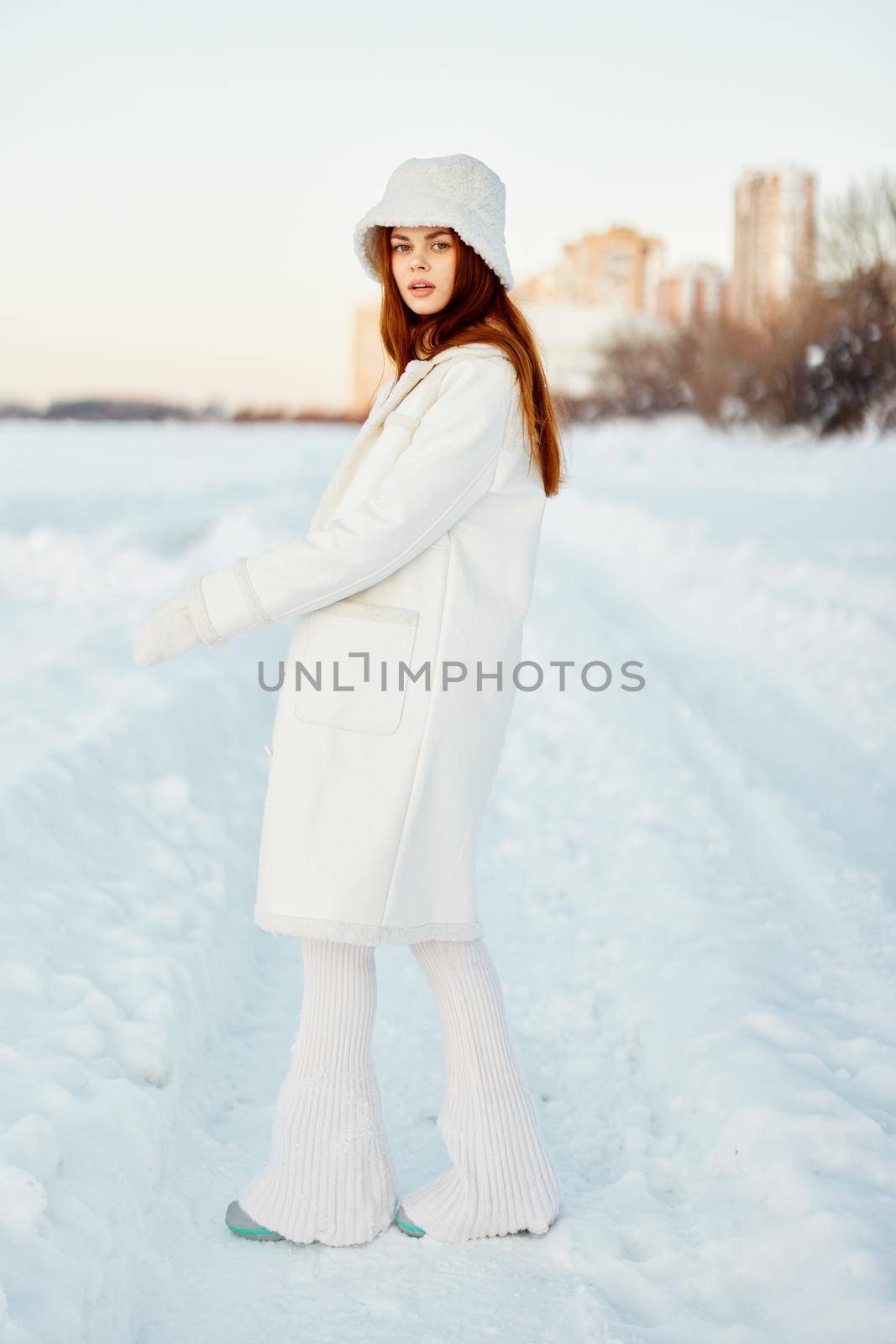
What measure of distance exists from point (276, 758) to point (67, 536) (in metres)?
9.83

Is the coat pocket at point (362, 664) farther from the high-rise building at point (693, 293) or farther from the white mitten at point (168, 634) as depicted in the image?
the high-rise building at point (693, 293)

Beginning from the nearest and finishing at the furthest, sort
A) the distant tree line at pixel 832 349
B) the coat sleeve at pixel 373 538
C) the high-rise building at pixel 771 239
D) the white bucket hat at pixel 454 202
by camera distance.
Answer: the coat sleeve at pixel 373 538 → the white bucket hat at pixel 454 202 → the distant tree line at pixel 832 349 → the high-rise building at pixel 771 239

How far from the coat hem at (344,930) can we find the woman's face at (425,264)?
1.09 meters

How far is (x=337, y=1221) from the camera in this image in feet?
7.19

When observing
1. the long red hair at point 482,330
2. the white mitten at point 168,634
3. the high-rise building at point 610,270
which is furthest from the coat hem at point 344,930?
the high-rise building at point 610,270

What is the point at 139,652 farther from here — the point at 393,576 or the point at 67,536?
the point at 67,536

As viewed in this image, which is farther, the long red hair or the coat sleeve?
the long red hair

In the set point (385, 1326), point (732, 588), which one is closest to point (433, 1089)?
point (385, 1326)

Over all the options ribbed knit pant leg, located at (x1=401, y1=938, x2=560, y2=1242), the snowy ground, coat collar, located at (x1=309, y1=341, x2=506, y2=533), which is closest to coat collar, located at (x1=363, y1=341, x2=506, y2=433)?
coat collar, located at (x1=309, y1=341, x2=506, y2=533)

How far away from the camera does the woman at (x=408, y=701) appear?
197 cm

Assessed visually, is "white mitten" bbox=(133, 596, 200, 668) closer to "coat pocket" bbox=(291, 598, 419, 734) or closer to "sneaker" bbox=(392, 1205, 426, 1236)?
"coat pocket" bbox=(291, 598, 419, 734)

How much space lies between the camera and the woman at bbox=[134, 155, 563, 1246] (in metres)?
1.97

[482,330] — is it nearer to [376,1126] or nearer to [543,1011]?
[376,1126]

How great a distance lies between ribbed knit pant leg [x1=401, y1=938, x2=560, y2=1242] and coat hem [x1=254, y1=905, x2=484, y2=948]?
0.37ft
